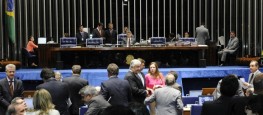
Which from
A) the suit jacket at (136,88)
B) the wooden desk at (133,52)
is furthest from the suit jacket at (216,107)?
the wooden desk at (133,52)

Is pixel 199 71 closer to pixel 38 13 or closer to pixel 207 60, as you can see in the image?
pixel 207 60

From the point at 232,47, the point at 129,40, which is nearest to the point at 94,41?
the point at 129,40

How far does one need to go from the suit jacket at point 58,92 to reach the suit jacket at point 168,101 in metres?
1.20

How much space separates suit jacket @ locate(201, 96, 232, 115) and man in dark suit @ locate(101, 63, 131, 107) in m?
2.31

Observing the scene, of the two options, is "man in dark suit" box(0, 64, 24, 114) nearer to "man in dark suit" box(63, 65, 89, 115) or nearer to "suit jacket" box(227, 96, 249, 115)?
"man in dark suit" box(63, 65, 89, 115)

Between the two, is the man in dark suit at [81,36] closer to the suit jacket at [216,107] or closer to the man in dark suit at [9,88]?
the man in dark suit at [9,88]

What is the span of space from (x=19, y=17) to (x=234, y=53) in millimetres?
7022

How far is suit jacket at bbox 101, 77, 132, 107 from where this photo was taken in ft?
23.0

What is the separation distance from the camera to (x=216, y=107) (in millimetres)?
4832

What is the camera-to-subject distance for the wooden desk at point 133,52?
48.4ft

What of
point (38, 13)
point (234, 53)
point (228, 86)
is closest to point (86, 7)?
point (38, 13)

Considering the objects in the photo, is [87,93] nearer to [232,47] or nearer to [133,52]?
[133,52]

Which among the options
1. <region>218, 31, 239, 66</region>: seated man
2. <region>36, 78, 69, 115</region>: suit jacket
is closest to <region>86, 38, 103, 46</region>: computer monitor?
<region>218, 31, 239, 66</region>: seated man

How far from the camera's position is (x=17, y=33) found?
17.9 meters
